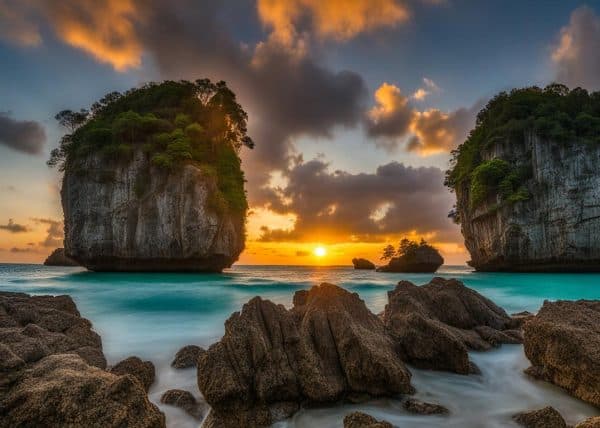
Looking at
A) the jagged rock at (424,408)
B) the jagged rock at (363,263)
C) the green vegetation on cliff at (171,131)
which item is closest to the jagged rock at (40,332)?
the jagged rock at (424,408)

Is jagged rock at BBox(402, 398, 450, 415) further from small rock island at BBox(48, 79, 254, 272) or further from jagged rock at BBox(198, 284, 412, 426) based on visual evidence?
small rock island at BBox(48, 79, 254, 272)

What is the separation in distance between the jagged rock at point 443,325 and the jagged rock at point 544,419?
4.97 feet

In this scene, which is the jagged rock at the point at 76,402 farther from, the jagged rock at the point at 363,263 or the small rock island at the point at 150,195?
the jagged rock at the point at 363,263

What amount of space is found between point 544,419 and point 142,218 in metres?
29.2

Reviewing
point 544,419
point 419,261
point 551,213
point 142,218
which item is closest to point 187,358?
point 544,419

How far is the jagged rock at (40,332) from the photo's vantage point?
A: 3.82 m

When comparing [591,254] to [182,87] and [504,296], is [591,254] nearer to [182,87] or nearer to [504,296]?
[504,296]

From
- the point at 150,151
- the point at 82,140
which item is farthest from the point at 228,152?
the point at 82,140

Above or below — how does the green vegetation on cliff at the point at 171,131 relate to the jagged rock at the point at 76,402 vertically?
above

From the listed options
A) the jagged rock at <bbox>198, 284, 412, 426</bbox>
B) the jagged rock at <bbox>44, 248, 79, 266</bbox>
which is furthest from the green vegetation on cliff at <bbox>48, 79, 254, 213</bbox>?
the jagged rock at <bbox>44, 248, 79, 266</bbox>

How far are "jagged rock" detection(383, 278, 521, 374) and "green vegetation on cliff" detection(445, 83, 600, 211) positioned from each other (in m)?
26.3

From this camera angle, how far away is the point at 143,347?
770 cm

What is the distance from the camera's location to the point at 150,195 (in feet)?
95.6

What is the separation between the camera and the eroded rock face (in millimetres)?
27891
